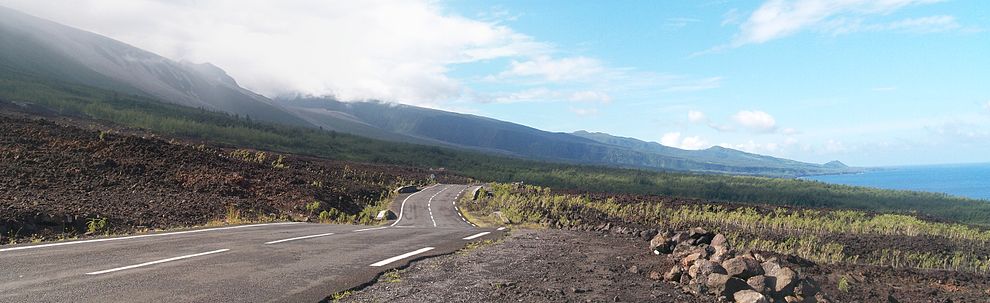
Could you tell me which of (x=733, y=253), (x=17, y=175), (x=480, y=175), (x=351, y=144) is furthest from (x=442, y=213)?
(x=351, y=144)

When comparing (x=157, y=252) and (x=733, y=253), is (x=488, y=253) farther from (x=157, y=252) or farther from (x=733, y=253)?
(x=157, y=252)

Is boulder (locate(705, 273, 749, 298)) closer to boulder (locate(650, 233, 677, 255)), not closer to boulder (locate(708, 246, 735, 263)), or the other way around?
boulder (locate(708, 246, 735, 263))

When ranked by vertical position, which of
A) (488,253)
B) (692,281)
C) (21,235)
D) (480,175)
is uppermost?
(692,281)

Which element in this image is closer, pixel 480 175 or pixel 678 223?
pixel 678 223

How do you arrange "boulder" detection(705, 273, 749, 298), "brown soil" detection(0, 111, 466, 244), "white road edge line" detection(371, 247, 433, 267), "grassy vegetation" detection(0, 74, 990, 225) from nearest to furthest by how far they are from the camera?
"boulder" detection(705, 273, 749, 298)
"white road edge line" detection(371, 247, 433, 267)
"brown soil" detection(0, 111, 466, 244)
"grassy vegetation" detection(0, 74, 990, 225)

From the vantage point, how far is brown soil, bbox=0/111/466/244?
15.1 metres

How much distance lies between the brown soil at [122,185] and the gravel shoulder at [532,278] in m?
9.97

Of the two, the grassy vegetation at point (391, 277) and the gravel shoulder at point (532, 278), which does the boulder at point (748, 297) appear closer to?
the gravel shoulder at point (532, 278)

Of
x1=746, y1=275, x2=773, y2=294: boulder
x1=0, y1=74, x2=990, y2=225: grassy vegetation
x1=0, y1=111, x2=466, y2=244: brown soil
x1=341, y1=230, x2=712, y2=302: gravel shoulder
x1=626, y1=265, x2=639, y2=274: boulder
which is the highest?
x1=746, y1=275, x2=773, y2=294: boulder

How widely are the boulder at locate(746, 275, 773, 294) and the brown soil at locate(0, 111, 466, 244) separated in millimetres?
15063

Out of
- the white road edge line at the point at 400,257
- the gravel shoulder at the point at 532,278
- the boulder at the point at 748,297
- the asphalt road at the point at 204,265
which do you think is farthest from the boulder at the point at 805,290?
the white road edge line at the point at 400,257

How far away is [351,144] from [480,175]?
139 feet

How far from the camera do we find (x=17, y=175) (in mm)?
18406

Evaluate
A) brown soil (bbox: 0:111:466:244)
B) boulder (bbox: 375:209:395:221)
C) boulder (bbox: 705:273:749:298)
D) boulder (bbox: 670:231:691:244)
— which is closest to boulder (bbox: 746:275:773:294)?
boulder (bbox: 705:273:749:298)
